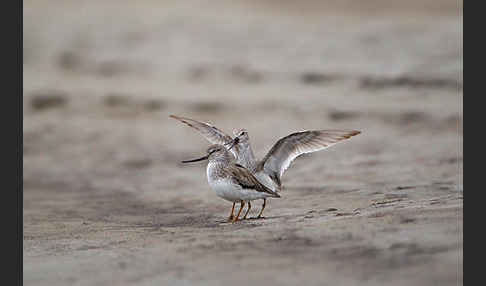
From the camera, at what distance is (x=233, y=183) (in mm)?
7609

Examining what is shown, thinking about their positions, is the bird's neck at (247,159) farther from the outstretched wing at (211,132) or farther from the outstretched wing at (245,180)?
the outstretched wing at (211,132)

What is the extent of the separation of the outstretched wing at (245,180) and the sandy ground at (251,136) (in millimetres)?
323

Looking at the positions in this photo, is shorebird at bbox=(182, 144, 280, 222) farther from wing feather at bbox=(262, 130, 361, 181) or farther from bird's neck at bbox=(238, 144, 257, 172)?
wing feather at bbox=(262, 130, 361, 181)

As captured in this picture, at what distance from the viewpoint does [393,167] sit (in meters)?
10.4

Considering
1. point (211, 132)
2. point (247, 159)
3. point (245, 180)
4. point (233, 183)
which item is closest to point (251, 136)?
point (211, 132)

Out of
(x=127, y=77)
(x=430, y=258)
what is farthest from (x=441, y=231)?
(x=127, y=77)

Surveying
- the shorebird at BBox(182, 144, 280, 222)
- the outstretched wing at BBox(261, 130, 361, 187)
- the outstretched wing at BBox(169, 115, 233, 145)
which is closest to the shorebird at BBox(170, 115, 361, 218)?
the outstretched wing at BBox(261, 130, 361, 187)

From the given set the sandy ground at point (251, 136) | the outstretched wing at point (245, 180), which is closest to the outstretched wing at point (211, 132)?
the sandy ground at point (251, 136)

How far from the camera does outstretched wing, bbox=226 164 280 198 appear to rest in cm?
766

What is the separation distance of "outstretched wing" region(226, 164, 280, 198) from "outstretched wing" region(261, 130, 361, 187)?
464 mm

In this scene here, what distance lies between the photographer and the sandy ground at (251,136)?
597cm

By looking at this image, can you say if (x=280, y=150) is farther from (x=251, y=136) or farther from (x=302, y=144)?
(x=251, y=136)

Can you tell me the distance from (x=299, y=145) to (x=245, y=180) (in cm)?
83

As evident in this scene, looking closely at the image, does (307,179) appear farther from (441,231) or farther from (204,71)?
(204,71)
